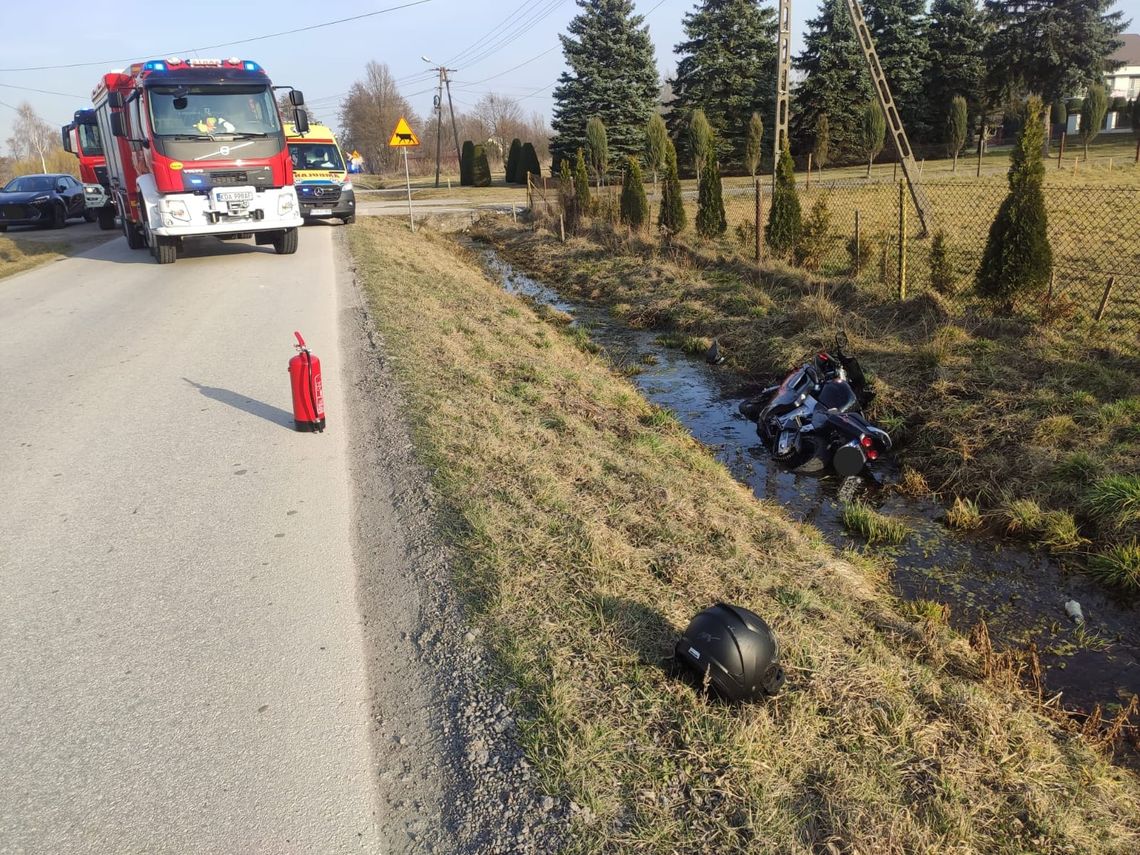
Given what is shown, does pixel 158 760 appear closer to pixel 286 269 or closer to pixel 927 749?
pixel 927 749

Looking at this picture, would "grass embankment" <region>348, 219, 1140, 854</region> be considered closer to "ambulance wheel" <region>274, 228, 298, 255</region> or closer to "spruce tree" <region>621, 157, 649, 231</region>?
"ambulance wheel" <region>274, 228, 298, 255</region>

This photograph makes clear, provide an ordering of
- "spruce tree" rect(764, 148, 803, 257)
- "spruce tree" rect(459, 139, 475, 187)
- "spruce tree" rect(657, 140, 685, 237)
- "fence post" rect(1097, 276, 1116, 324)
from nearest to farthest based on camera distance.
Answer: "fence post" rect(1097, 276, 1116, 324), "spruce tree" rect(764, 148, 803, 257), "spruce tree" rect(657, 140, 685, 237), "spruce tree" rect(459, 139, 475, 187)

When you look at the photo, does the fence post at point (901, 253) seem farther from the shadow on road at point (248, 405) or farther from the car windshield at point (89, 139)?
the car windshield at point (89, 139)

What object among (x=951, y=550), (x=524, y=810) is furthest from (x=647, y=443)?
(x=524, y=810)

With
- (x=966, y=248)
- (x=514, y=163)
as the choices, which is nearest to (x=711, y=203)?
(x=966, y=248)

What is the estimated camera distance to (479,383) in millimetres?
7395

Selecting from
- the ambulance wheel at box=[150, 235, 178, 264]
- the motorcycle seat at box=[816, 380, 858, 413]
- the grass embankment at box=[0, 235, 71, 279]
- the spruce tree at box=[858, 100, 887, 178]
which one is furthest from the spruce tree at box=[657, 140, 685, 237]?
the spruce tree at box=[858, 100, 887, 178]

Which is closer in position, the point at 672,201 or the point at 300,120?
the point at 300,120

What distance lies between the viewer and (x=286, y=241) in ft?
50.4

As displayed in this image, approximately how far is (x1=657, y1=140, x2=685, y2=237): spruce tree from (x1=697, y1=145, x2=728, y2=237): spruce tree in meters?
0.84

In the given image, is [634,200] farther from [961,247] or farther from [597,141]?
[597,141]

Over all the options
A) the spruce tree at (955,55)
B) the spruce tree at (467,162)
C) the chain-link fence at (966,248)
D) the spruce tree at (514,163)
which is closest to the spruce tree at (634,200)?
the chain-link fence at (966,248)

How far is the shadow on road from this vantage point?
21.3 feet

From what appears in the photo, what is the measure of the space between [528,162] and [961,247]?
36372 mm
